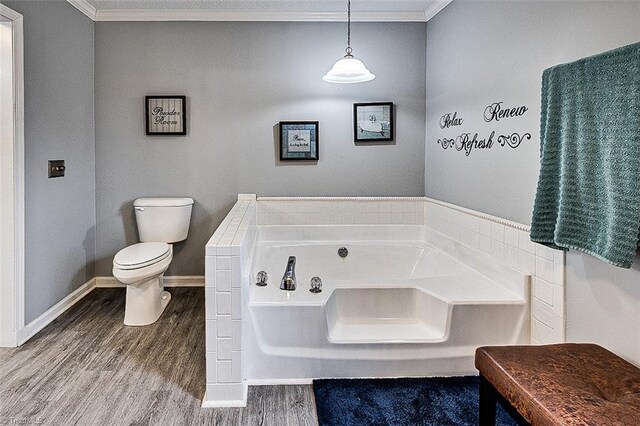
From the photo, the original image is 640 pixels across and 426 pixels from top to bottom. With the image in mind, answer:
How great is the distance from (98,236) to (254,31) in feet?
7.11

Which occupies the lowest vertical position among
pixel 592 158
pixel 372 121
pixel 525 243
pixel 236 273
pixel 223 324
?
pixel 223 324

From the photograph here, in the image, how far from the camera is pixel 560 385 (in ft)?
4.53

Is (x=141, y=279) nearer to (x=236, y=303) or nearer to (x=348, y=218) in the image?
(x=236, y=303)

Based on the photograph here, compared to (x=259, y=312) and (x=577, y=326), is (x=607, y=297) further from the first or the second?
(x=259, y=312)

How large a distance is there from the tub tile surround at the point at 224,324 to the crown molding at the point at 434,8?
249 cm

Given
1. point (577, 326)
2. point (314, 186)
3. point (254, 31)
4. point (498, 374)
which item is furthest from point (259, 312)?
point (254, 31)

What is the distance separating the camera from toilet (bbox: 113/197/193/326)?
2922 mm

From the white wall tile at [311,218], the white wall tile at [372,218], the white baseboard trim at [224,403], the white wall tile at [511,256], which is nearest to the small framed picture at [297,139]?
the white wall tile at [311,218]

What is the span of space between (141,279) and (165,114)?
149 cm

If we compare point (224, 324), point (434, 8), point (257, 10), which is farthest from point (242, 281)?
point (434, 8)

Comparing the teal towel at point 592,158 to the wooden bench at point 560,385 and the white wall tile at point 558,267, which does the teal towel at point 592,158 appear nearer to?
the white wall tile at point 558,267

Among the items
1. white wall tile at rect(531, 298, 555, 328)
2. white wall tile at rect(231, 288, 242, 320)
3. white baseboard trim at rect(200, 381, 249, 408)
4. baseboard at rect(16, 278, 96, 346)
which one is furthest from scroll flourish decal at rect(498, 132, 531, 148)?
baseboard at rect(16, 278, 96, 346)

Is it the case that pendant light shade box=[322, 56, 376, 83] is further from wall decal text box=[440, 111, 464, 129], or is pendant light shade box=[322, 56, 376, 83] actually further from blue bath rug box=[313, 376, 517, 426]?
blue bath rug box=[313, 376, 517, 426]

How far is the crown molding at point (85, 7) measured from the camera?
11.0 feet
